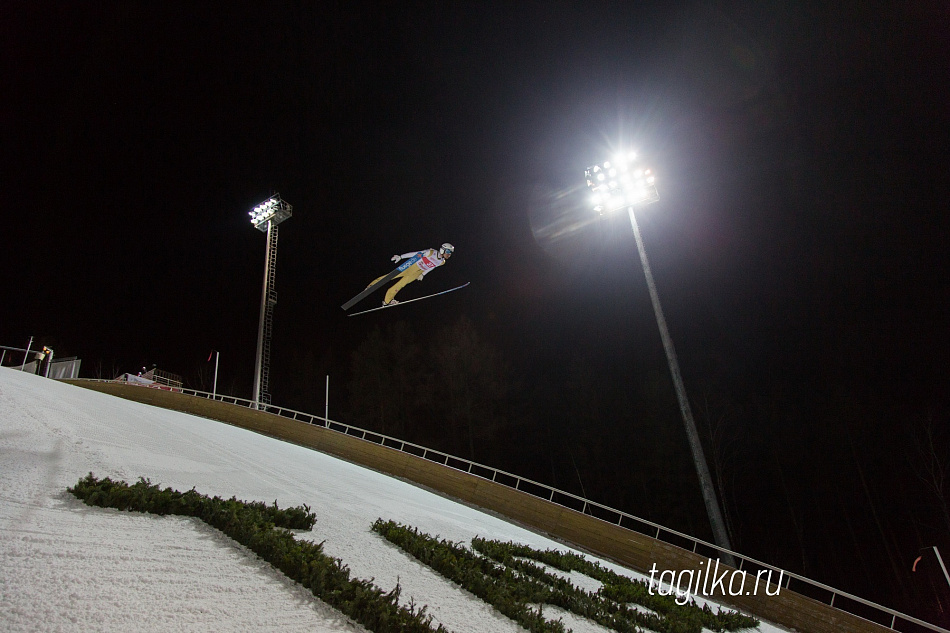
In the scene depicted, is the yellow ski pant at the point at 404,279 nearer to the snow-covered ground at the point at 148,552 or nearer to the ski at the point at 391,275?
the ski at the point at 391,275

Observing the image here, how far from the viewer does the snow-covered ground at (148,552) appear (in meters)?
3.01

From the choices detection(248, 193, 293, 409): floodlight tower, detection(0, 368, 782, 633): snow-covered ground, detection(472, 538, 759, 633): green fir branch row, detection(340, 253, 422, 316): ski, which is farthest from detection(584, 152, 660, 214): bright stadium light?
detection(248, 193, 293, 409): floodlight tower

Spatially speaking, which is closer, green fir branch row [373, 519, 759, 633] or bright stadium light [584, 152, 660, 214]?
green fir branch row [373, 519, 759, 633]

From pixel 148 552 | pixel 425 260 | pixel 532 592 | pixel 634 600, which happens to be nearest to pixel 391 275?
pixel 425 260

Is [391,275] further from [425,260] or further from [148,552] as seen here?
[148,552]

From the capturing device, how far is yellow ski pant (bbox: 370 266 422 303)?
1659 centimetres

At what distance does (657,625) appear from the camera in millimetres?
6098

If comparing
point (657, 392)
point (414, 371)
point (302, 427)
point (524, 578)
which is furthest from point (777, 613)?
point (414, 371)

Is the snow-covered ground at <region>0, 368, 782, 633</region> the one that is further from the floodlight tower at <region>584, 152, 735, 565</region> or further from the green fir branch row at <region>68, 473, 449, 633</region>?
the floodlight tower at <region>584, 152, 735, 565</region>

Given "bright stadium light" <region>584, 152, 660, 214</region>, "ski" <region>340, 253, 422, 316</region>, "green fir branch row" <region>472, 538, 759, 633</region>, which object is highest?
"bright stadium light" <region>584, 152, 660, 214</region>

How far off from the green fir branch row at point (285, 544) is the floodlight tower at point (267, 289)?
15.0m

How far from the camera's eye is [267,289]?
21406 millimetres

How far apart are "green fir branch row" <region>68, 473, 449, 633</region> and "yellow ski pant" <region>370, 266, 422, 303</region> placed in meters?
11.5

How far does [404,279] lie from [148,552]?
540 inches
